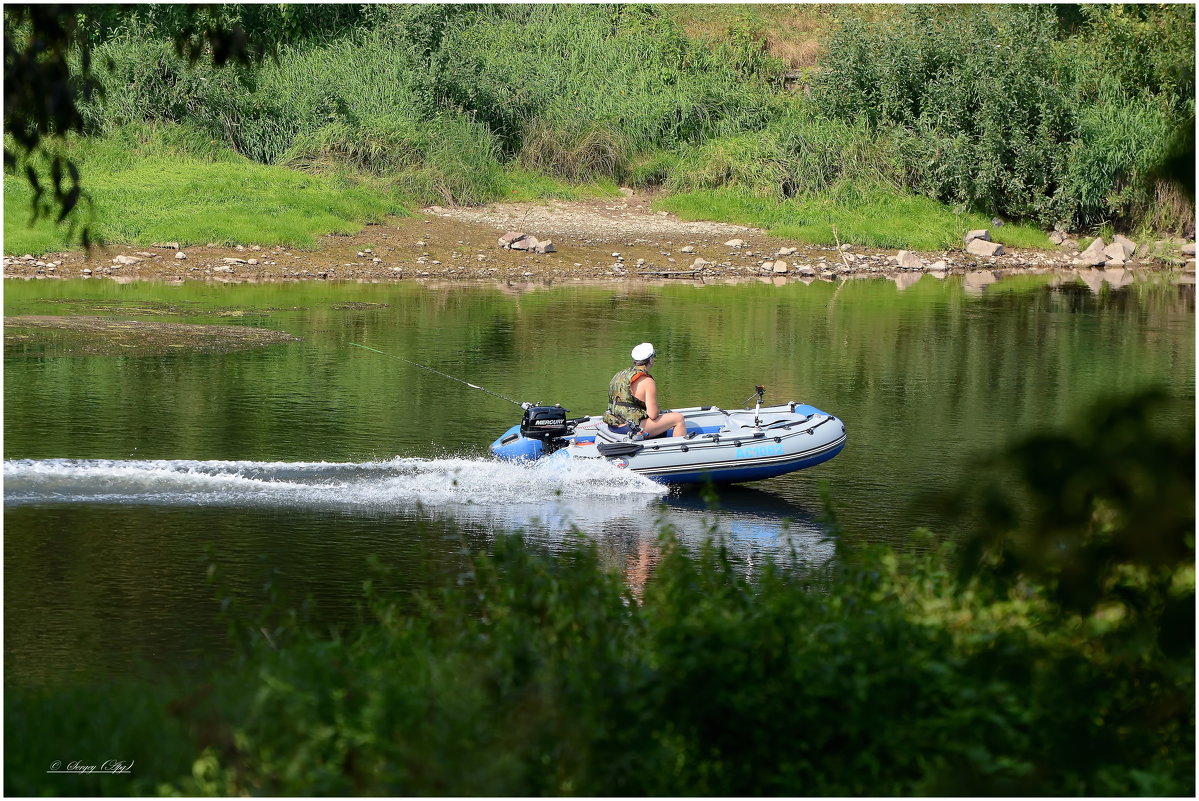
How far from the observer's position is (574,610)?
231 inches

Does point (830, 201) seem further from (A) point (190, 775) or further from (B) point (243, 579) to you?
(A) point (190, 775)

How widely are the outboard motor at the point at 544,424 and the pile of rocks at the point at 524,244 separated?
625 inches

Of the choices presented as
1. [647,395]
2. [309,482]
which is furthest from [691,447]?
[309,482]

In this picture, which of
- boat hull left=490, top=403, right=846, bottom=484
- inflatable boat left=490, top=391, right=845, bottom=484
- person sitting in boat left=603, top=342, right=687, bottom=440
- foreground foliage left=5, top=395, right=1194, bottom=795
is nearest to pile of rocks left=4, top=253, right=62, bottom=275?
inflatable boat left=490, top=391, right=845, bottom=484

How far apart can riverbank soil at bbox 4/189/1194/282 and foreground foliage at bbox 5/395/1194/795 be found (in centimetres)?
2022

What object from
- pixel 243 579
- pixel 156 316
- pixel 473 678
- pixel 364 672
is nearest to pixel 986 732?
pixel 473 678

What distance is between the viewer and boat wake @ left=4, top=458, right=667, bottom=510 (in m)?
11.1

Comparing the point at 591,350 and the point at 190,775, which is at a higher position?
the point at 190,775

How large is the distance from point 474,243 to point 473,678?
913 inches

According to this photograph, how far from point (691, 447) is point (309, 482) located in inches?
119

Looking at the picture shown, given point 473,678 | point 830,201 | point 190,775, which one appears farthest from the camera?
point 830,201

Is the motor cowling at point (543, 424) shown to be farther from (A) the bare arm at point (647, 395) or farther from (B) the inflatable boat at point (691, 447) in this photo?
(A) the bare arm at point (647, 395)

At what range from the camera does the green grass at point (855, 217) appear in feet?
100

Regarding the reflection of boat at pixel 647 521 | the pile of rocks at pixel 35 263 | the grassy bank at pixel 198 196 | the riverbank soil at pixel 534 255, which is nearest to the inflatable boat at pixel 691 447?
the reflection of boat at pixel 647 521
